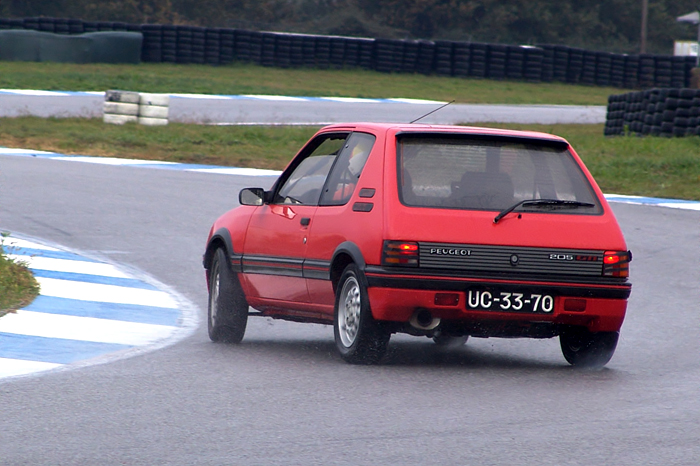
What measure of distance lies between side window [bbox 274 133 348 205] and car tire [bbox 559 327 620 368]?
5.96 ft

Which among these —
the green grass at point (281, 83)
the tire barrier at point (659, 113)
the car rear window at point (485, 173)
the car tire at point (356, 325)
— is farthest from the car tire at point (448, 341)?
the green grass at point (281, 83)

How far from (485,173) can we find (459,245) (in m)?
0.59

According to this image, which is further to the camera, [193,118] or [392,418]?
[193,118]

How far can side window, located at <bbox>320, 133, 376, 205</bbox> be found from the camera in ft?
24.6

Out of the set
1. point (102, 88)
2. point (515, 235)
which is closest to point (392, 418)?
point (515, 235)

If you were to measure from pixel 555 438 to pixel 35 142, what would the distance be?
64.0ft

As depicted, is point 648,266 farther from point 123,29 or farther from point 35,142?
point 123,29

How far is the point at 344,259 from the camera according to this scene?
7309mm

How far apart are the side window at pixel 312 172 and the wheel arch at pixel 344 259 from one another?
0.61m

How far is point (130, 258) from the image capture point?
12.5 m

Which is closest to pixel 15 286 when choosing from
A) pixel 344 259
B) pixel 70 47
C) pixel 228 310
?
pixel 228 310

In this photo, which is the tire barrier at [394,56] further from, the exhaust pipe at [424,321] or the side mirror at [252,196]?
the exhaust pipe at [424,321]

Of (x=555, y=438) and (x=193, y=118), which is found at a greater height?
(x=555, y=438)

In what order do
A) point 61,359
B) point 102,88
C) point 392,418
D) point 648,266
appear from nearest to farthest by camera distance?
point 392,418 < point 61,359 < point 648,266 < point 102,88
